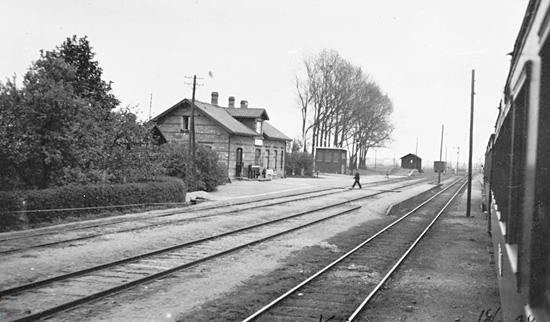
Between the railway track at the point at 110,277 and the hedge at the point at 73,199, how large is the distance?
203 inches

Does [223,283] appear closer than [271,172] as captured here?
Yes

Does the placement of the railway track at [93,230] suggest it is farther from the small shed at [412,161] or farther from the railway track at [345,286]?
the small shed at [412,161]

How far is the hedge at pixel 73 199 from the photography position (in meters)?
13.5

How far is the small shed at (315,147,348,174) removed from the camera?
66.8m

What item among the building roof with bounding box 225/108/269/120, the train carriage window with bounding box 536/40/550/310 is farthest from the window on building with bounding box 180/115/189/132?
the train carriage window with bounding box 536/40/550/310

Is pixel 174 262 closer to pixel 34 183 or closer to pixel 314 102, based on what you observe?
pixel 34 183

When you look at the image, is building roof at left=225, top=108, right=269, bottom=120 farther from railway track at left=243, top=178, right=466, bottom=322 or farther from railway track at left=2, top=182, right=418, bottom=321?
railway track at left=243, top=178, right=466, bottom=322

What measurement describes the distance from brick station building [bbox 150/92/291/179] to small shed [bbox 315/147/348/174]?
70.8ft

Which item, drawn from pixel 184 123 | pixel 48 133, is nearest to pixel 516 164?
pixel 48 133

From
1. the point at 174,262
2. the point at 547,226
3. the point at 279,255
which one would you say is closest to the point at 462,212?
the point at 279,255

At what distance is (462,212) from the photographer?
24.0 meters

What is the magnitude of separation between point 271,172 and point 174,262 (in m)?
34.3

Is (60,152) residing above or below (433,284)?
above

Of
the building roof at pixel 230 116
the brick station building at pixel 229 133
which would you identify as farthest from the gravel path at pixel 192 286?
the building roof at pixel 230 116
